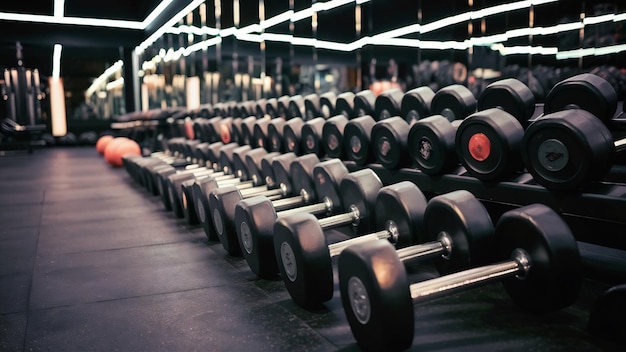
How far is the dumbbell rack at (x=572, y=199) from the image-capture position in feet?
4.51

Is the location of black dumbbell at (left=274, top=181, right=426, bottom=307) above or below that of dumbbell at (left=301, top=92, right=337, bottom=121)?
below

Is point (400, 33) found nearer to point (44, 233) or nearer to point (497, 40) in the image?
point (497, 40)

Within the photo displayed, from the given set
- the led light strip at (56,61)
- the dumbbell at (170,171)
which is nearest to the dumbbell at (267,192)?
the dumbbell at (170,171)

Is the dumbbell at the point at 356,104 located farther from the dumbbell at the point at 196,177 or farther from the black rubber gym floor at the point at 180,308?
the black rubber gym floor at the point at 180,308

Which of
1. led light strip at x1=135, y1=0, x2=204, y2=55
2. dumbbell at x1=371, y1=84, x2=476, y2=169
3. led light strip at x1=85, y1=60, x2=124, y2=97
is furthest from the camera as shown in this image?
led light strip at x1=85, y1=60, x2=124, y2=97

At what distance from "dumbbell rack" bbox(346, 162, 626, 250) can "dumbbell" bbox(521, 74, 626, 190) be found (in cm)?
4

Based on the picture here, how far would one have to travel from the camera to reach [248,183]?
302 cm

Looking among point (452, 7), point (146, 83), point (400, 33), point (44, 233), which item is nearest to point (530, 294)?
point (44, 233)

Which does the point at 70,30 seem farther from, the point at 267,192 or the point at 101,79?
the point at 267,192

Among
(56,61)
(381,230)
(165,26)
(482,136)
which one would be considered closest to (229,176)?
(381,230)

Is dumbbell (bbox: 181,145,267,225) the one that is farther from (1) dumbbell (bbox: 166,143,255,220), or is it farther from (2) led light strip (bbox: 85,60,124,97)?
(2) led light strip (bbox: 85,60,124,97)

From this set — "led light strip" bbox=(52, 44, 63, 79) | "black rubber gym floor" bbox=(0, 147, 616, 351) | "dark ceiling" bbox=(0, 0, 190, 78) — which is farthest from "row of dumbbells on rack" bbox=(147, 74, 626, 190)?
"led light strip" bbox=(52, 44, 63, 79)

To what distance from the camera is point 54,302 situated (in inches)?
61.4

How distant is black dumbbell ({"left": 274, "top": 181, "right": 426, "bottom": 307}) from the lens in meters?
1.35
